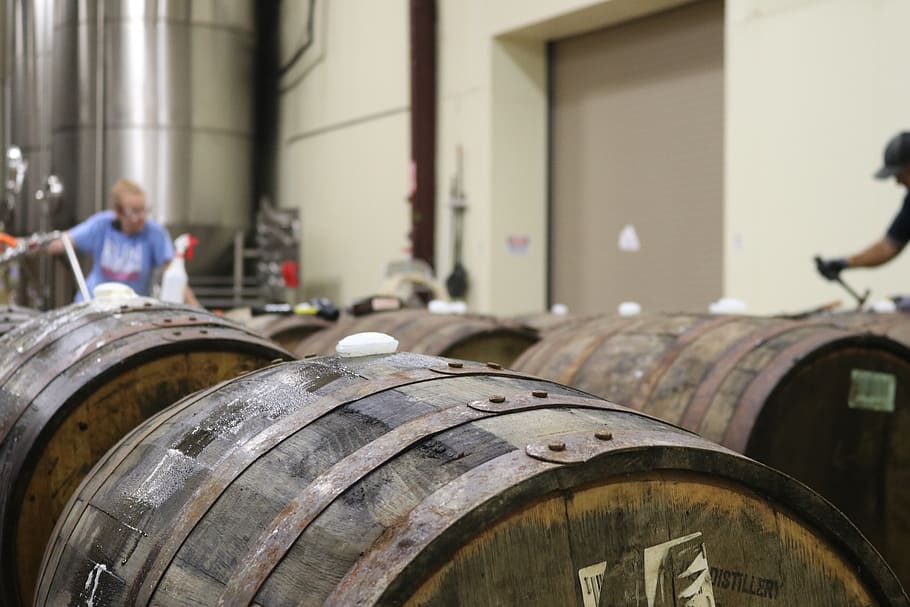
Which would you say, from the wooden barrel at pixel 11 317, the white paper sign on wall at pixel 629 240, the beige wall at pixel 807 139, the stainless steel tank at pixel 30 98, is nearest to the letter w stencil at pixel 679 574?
the wooden barrel at pixel 11 317

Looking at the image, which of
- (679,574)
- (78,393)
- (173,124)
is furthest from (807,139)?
(173,124)

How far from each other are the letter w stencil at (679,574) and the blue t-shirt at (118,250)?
14.0 feet

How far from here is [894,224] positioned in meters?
5.21

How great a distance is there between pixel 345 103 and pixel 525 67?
2.63 m

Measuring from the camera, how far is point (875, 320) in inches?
173

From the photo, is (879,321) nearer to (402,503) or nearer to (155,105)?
(402,503)

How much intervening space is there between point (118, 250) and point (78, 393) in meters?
2.91

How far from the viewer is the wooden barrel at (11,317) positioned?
13.0 ft

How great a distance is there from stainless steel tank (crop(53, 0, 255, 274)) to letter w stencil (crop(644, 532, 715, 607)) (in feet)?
35.6

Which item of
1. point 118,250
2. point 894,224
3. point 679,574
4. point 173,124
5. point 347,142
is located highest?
point 173,124

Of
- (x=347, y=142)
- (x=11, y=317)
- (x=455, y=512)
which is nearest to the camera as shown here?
(x=455, y=512)

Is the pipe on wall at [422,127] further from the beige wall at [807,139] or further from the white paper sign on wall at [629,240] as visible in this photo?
the beige wall at [807,139]

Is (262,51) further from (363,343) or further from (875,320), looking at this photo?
(363,343)

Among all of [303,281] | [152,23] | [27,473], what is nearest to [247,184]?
[303,281]
